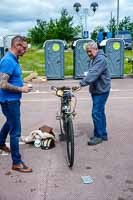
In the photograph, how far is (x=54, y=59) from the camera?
1739cm

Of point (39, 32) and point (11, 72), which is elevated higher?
point (39, 32)

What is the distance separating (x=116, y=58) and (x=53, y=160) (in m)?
12.1

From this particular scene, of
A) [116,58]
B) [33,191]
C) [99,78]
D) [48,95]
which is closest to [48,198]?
[33,191]

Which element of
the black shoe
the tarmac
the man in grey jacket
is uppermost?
the man in grey jacket

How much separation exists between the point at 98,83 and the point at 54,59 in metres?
11.0

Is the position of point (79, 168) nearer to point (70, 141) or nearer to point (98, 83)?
point (70, 141)

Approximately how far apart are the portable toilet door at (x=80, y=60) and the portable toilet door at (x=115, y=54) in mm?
1011

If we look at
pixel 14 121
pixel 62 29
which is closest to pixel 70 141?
pixel 14 121

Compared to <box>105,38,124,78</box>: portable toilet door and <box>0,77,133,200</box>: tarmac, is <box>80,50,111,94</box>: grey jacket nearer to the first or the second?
<box>0,77,133,200</box>: tarmac

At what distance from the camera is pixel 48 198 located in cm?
449

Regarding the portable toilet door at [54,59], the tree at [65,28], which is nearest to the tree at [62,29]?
the tree at [65,28]

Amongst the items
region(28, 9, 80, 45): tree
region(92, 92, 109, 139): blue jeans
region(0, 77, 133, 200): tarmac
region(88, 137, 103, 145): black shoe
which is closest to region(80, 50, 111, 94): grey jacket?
region(92, 92, 109, 139): blue jeans

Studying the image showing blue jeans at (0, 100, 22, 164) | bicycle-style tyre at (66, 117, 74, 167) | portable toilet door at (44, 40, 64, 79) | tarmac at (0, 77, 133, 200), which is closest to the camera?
tarmac at (0, 77, 133, 200)

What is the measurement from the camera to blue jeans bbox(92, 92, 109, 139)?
21.8 feet
